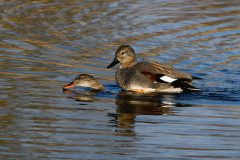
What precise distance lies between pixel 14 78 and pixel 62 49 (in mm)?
2676

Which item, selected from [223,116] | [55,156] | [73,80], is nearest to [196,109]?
[223,116]

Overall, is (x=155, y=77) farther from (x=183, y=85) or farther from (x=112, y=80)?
(x=112, y=80)

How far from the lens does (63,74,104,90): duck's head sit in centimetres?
1290

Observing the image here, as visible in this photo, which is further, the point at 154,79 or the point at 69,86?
the point at 154,79

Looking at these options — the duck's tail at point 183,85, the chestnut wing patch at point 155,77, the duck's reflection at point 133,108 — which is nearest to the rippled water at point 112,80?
the duck's reflection at point 133,108

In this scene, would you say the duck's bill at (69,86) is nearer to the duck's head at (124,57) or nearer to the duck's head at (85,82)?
the duck's head at (85,82)

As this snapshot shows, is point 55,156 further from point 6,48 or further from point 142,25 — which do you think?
point 142,25

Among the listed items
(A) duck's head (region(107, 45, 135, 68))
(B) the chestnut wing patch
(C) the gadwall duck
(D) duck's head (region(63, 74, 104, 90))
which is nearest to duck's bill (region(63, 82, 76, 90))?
(D) duck's head (region(63, 74, 104, 90))

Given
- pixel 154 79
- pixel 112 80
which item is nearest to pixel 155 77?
pixel 154 79

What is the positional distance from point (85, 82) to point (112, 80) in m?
1.22

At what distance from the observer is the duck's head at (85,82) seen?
12.9 metres

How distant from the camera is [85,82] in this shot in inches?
512

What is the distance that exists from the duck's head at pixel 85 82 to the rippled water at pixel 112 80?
24 centimetres

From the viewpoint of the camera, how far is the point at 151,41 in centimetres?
1681
